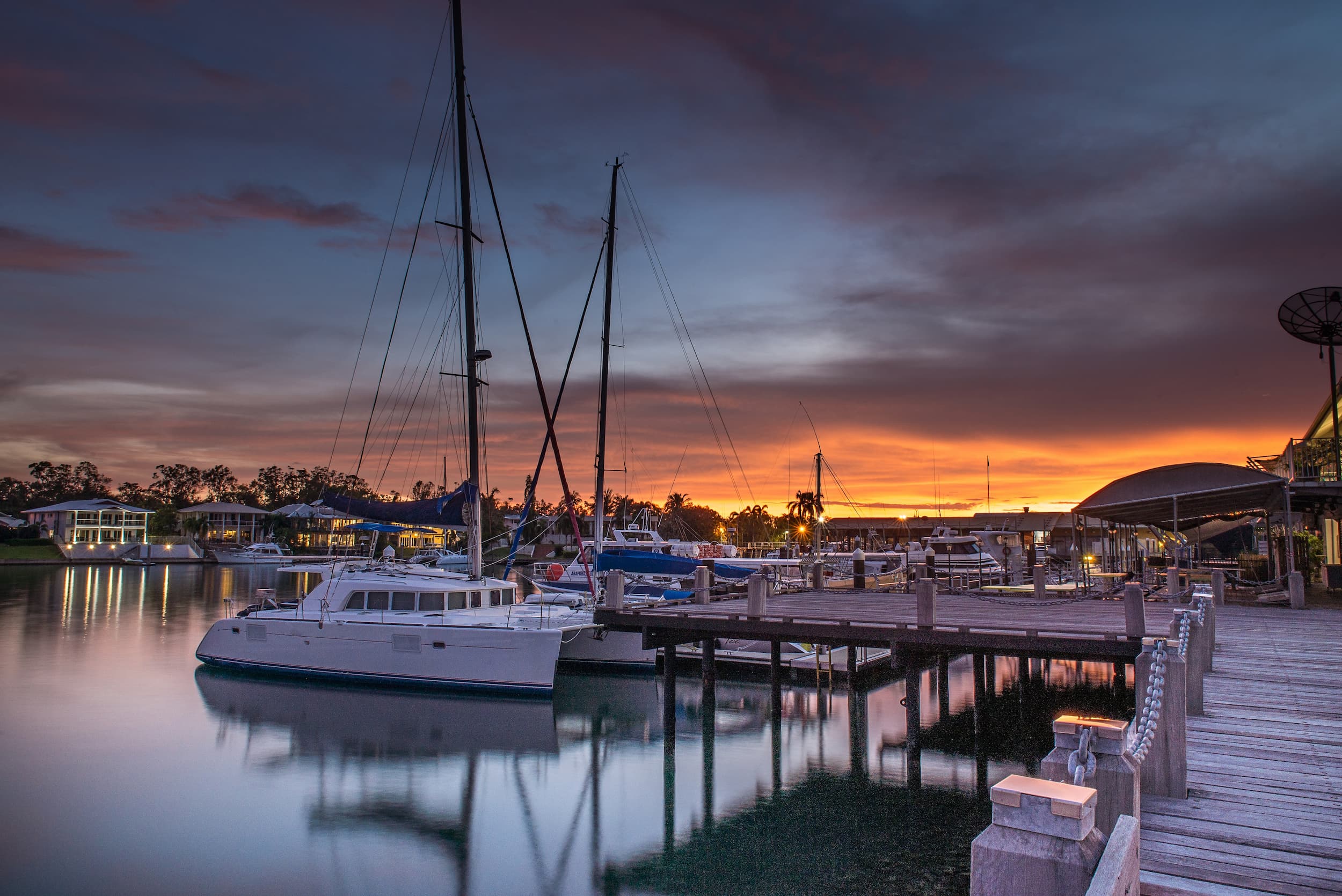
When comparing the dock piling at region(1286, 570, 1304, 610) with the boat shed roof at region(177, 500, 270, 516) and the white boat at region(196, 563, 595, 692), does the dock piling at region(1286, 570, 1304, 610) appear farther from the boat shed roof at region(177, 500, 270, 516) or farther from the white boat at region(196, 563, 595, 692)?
the boat shed roof at region(177, 500, 270, 516)

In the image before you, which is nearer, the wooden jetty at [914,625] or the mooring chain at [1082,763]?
the mooring chain at [1082,763]

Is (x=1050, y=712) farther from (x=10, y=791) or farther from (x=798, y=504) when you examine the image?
(x=798, y=504)

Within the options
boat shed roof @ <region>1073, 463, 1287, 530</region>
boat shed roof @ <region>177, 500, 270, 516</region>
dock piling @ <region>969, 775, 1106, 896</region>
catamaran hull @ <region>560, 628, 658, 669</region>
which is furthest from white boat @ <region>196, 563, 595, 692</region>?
boat shed roof @ <region>177, 500, 270, 516</region>

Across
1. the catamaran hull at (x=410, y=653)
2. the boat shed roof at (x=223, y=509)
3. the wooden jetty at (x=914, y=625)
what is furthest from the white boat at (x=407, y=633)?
the boat shed roof at (x=223, y=509)

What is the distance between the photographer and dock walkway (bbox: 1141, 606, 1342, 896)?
4945 millimetres

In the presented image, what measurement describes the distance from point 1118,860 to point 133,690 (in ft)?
107

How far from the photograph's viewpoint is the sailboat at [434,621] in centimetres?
2414

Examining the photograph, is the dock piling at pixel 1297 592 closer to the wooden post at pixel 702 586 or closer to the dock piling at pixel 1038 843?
the wooden post at pixel 702 586

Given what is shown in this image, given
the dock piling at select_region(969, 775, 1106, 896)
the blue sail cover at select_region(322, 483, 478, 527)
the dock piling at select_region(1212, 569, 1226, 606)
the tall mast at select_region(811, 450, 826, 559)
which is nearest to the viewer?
the dock piling at select_region(969, 775, 1106, 896)

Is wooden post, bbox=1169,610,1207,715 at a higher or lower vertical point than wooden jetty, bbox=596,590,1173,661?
higher

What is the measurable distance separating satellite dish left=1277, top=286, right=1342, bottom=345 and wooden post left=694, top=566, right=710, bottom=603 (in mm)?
22927

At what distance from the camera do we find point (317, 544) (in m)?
138

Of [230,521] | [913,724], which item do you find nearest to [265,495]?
[230,521]

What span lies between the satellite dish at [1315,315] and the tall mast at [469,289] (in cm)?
2755
